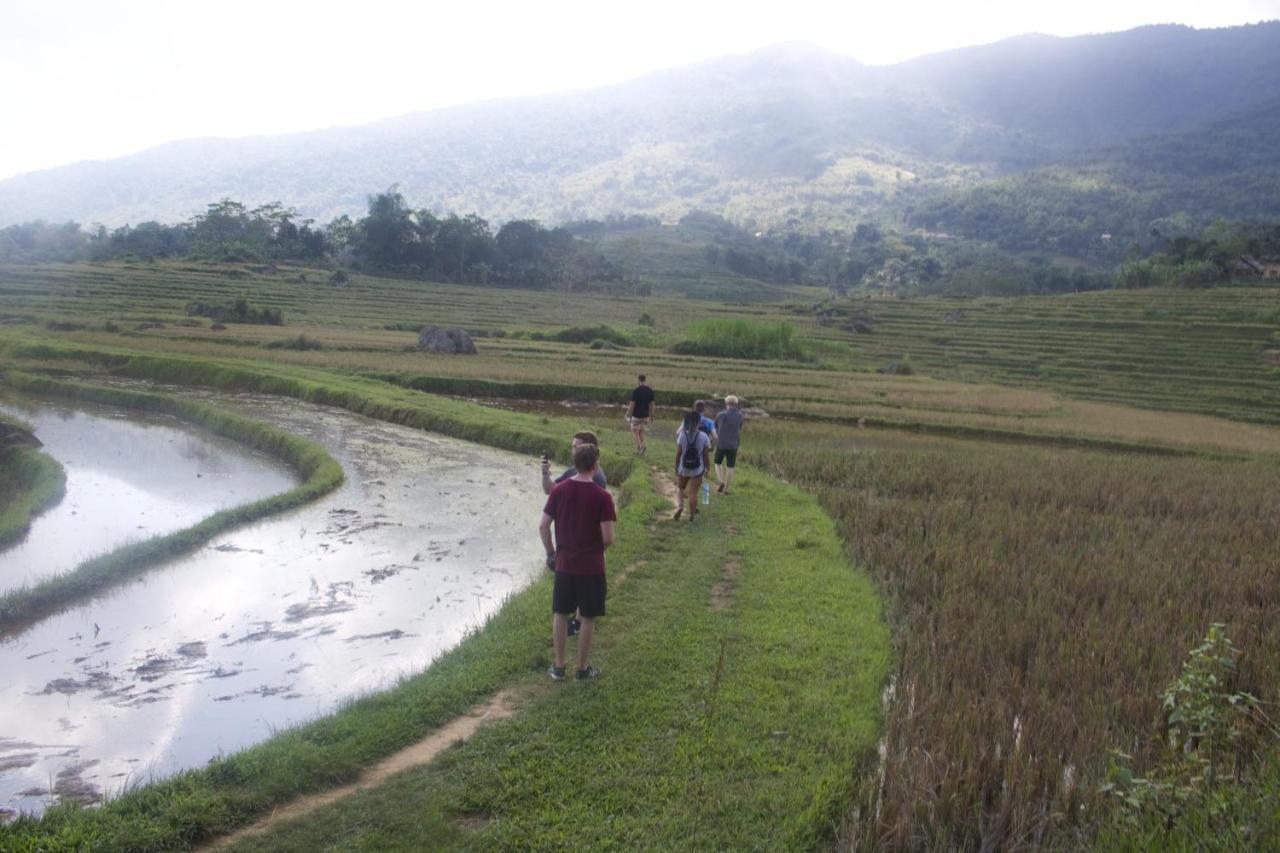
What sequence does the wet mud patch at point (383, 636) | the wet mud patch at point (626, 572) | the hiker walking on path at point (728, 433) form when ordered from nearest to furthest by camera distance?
1. the wet mud patch at point (383, 636)
2. the wet mud patch at point (626, 572)
3. the hiker walking on path at point (728, 433)

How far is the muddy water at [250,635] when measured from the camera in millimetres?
6324

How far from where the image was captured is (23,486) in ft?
47.9

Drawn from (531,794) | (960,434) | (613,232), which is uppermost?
(613,232)

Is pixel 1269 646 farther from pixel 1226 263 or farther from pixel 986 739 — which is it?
pixel 1226 263

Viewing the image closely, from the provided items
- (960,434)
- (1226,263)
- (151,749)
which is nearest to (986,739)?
(151,749)

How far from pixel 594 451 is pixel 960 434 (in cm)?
2153

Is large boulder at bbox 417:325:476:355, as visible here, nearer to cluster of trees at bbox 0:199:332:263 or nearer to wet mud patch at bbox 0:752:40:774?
wet mud patch at bbox 0:752:40:774

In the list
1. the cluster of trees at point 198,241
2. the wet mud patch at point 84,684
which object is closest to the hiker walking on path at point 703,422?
the wet mud patch at point 84,684

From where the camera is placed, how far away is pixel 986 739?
583 cm

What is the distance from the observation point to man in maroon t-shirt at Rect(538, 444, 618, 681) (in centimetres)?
668

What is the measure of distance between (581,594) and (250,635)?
3.86 m

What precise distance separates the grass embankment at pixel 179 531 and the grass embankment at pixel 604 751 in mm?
4784

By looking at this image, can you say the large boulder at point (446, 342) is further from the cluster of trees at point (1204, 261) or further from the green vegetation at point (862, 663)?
the cluster of trees at point (1204, 261)

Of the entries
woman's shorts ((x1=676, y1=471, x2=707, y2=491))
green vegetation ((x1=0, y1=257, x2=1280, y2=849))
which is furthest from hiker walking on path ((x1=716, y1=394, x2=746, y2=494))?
woman's shorts ((x1=676, y1=471, x2=707, y2=491))
